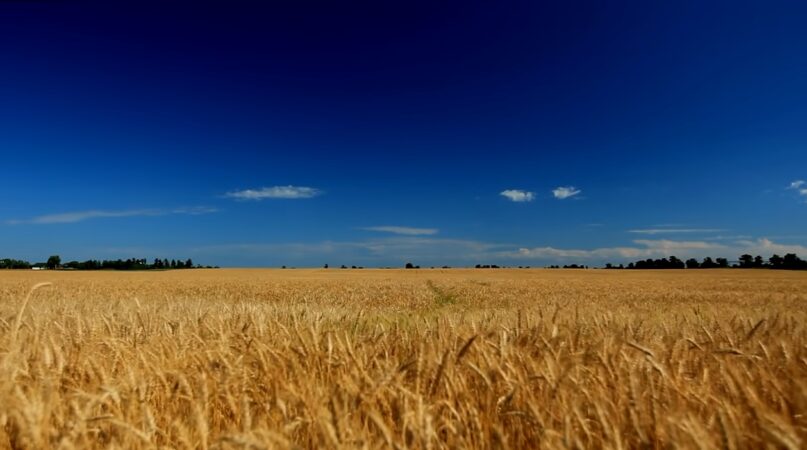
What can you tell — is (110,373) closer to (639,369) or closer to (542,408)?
(542,408)

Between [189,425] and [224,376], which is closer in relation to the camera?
[189,425]

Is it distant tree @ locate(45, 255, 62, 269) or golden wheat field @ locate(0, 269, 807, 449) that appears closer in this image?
golden wheat field @ locate(0, 269, 807, 449)

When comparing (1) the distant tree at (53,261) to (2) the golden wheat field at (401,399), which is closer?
(2) the golden wheat field at (401,399)

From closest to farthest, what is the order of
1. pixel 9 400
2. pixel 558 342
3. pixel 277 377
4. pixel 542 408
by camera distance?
pixel 9 400
pixel 542 408
pixel 277 377
pixel 558 342

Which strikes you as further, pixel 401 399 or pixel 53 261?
pixel 53 261

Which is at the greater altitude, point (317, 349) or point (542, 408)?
point (317, 349)

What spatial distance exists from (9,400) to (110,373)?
94 centimetres

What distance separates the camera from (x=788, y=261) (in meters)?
81.8

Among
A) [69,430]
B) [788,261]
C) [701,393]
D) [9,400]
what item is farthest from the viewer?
[788,261]

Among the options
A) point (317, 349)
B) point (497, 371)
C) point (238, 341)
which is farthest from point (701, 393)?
point (238, 341)

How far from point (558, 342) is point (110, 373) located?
124 inches

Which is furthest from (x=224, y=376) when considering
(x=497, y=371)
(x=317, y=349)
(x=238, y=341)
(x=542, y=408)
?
(x=542, y=408)

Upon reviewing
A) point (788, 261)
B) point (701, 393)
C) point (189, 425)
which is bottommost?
point (189, 425)

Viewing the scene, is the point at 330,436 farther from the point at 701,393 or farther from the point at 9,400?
the point at 701,393
